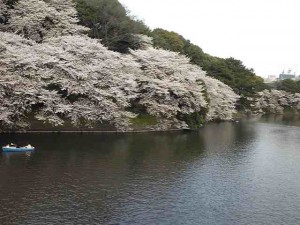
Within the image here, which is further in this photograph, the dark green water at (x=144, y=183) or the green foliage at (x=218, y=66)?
the green foliage at (x=218, y=66)

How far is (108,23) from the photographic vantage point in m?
67.4

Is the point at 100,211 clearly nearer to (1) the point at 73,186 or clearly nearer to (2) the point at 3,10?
(1) the point at 73,186

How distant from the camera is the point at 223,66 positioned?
10225 centimetres

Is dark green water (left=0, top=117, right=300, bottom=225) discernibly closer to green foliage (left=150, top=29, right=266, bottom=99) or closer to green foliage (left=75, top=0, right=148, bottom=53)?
green foliage (left=75, top=0, right=148, bottom=53)

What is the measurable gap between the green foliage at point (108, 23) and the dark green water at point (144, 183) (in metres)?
27.2

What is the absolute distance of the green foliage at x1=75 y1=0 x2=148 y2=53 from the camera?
66375 mm

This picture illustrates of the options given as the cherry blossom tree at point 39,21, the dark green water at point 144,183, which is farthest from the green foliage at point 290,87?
the cherry blossom tree at point 39,21

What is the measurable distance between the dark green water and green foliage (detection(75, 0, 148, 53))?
2723 centimetres

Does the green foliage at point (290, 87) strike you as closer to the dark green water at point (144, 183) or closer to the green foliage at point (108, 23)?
the green foliage at point (108, 23)

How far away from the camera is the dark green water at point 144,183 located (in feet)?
72.2

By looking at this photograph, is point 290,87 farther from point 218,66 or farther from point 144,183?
point 144,183

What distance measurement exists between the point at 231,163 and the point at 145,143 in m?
11.6

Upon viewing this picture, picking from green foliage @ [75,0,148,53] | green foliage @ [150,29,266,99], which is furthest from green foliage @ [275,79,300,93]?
green foliage @ [75,0,148,53]

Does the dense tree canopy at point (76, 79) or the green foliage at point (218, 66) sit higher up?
the green foliage at point (218, 66)
